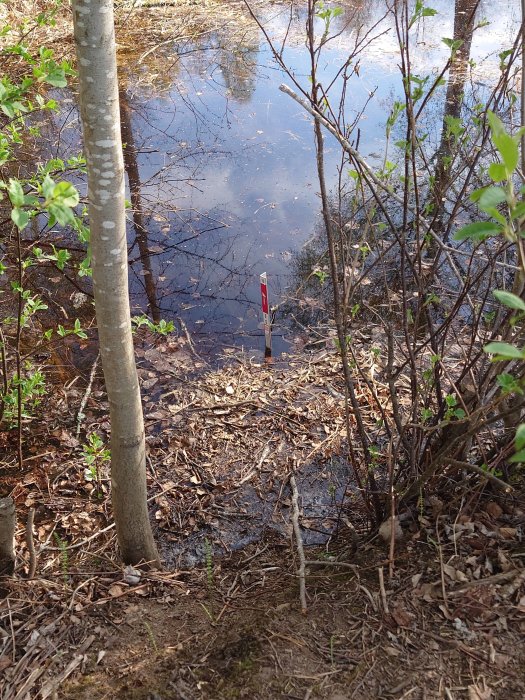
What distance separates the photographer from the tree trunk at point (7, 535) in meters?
2.60

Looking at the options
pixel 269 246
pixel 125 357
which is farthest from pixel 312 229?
pixel 125 357

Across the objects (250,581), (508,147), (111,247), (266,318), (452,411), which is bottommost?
(250,581)

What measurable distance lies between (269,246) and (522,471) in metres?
4.70

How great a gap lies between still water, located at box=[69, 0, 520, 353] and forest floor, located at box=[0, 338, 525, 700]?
1.86 metres

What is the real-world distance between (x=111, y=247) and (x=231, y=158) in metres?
7.31

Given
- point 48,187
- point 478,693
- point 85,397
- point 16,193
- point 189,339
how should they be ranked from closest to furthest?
point 48,187, point 16,193, point 478,693, point 85,397, point 189,339

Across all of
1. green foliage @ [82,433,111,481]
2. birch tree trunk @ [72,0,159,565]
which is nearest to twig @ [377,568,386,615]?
birch tree trunk @ [72,0,159,565]

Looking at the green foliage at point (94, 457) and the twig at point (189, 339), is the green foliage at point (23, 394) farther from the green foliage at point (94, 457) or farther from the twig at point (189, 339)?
the twig at point (189, 339)

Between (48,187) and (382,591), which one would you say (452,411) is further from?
(48,187)

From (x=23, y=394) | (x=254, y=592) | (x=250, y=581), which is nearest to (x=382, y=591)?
(x=254, y=592)

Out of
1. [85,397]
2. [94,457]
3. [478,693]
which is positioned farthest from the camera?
[85,397]

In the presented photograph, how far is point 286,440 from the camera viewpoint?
4.44m

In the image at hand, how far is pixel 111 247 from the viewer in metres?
2.19

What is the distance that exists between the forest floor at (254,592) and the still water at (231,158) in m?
1.86
